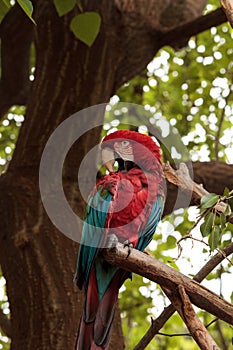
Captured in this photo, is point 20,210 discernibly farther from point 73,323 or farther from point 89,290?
point 89,290

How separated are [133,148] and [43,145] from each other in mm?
802

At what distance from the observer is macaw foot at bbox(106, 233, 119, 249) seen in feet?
6.30

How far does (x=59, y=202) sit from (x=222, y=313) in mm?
1188

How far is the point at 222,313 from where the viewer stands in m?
1.66

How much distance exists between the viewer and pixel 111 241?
1.97 meters

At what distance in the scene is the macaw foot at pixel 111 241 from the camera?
192 centimetres

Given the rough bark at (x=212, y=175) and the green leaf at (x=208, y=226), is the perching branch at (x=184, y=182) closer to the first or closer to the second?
the green leaf at (x=208, y=226)

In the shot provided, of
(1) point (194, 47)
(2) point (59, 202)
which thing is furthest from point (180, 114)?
(2) point (59, 202)

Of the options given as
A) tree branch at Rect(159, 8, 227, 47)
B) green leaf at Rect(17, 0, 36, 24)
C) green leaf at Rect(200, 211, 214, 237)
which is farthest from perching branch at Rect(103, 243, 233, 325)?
tree branch at Rect(159, 8, 227, 47)

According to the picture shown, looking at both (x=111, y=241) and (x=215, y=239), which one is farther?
(x=111, y=241)

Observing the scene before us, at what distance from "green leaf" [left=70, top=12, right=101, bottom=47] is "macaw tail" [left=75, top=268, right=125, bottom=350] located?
2.36 feet

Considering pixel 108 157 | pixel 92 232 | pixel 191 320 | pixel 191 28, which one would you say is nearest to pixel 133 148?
pixel 108 157

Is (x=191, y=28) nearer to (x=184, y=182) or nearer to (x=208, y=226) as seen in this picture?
(x=184, y=182)

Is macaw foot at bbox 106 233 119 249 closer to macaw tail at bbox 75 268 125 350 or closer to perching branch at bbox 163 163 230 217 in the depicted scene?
macaw tail at bbox 75 268 125 350
